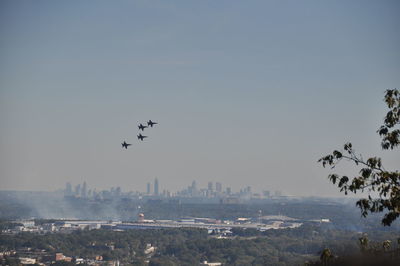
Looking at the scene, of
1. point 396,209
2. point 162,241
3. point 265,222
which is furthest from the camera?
point 265,222

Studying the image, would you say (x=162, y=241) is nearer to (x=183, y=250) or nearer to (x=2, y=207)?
(x=183, y=250)

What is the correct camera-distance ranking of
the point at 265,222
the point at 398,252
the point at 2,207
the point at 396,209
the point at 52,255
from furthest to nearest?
the point at 2,207, the point at 265,222, the point at 52,255, the point at 398,252, the point at 396,209

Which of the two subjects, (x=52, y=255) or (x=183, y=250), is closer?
(x=52, y=255)

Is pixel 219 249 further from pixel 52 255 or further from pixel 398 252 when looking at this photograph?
pixel 398 252

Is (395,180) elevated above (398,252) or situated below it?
above

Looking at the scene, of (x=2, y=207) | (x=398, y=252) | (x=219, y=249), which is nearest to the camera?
(x=398, y=252)

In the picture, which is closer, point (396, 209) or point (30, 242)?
point (396, 209)

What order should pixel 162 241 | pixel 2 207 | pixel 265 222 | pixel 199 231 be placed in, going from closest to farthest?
pixel 162 241 < pixel 199 231 < pixel 265 222 < pixel 2 207

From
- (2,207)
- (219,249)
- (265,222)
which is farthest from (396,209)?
(2,207)

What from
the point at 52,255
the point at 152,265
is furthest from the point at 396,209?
the point at 52,255
